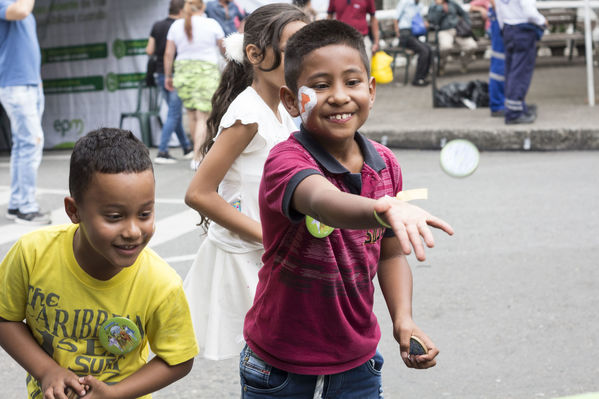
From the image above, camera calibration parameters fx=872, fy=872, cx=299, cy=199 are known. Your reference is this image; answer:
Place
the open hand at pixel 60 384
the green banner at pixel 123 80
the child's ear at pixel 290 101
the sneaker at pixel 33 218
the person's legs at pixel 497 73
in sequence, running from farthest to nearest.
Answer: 1. the green banner at pixel 123 80
2. the person's legs at pixel 497 73
3. the sneaker at pixel 33 218
4. the child's ear at pixel 290 101
5. the open hand at pixel 60 384

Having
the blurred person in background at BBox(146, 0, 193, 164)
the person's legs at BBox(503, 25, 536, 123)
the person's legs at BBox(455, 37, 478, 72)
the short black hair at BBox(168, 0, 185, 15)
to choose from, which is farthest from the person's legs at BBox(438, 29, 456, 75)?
the short black hair at BBox(168, 0, 185, 15)

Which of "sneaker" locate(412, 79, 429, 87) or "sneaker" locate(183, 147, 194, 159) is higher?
"sneaker" locate(183, 147, 194, 159)

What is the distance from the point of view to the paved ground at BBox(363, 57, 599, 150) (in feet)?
32.4

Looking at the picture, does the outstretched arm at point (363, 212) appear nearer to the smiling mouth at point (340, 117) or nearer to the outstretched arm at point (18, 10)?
the smiling mouth at point (340, 117)

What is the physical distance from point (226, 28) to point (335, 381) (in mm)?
10347

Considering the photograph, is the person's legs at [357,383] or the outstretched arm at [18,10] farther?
the outstretched arm at [18,10]

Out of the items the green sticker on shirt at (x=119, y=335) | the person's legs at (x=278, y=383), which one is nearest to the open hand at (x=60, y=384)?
the green sticker on shirt at (x=119, y=335)

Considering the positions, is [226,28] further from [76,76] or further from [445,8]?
[445,8]

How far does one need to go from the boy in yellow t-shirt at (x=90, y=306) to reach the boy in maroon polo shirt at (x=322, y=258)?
25 cm

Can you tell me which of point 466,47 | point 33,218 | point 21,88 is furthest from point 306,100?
point 466,47

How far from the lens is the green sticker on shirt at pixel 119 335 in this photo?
222 cm

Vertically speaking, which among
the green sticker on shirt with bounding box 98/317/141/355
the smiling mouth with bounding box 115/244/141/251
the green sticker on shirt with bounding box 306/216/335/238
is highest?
the green sticker on shirt with bounding box 306/216/335/238

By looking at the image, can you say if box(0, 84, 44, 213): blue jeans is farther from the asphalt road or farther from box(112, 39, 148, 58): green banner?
box(112, 39, 148, 58): green banner

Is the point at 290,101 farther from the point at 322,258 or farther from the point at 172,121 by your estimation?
the point at 172,121
